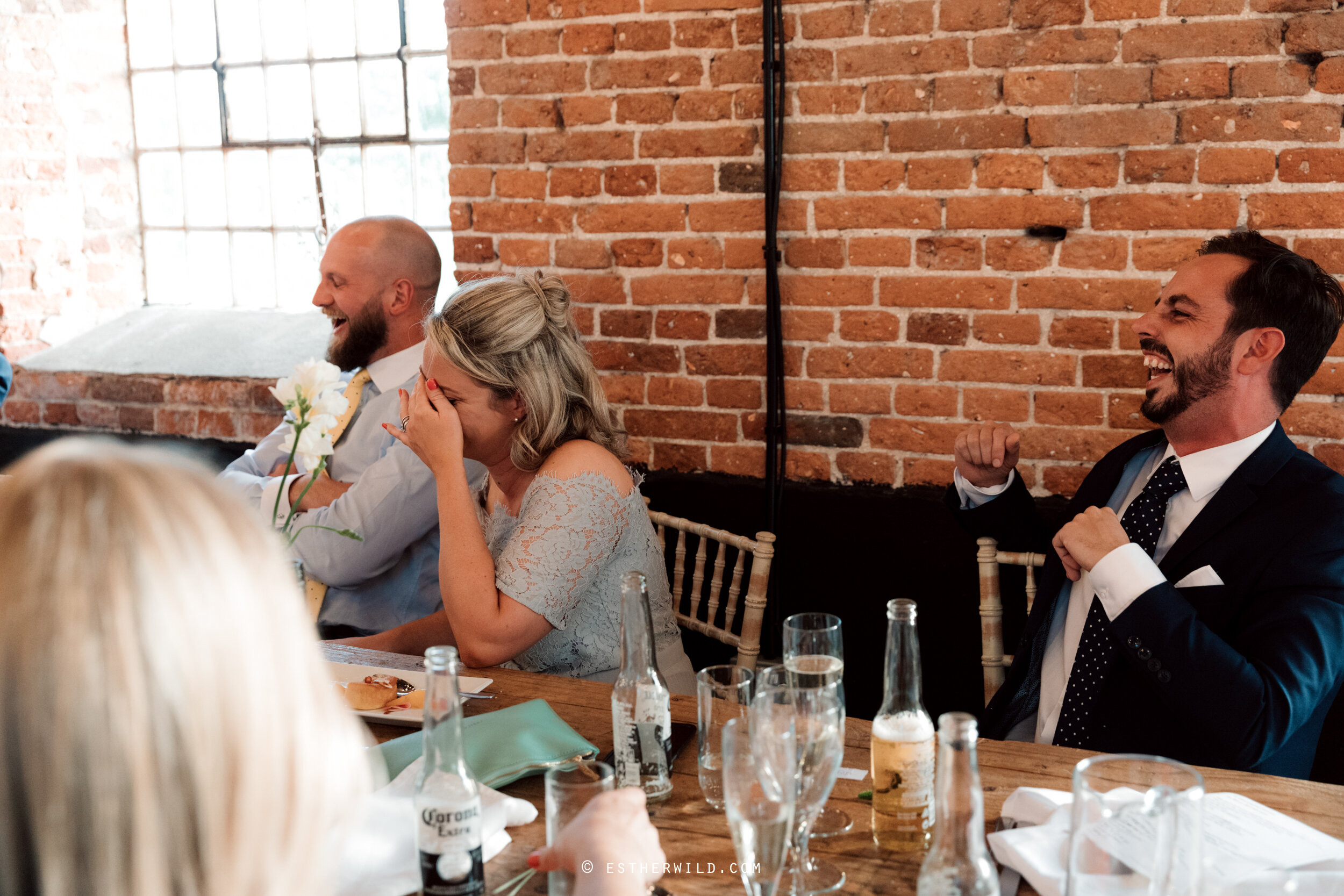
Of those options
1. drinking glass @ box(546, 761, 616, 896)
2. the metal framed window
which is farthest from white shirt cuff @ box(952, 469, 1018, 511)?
the metal framed window

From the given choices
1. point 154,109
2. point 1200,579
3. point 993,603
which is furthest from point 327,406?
point 154,109

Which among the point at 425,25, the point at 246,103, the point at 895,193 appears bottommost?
the point at 895,193

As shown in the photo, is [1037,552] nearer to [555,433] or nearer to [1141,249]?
[1141,249]

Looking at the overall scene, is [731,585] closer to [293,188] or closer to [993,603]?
[993,603]

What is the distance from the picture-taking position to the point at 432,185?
332 cm

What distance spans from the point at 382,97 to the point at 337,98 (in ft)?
0.58

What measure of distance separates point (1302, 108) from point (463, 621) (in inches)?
70.2

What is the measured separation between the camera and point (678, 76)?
248cm

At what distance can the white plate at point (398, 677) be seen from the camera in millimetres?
1469

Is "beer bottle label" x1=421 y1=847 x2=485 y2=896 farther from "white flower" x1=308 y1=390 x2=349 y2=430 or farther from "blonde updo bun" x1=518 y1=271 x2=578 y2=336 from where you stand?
"blonde updo bun" x1=518 y1=271 x2=578 y2=336

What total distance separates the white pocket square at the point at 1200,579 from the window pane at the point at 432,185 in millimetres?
2368

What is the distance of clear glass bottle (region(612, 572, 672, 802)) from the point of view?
1.22 metres

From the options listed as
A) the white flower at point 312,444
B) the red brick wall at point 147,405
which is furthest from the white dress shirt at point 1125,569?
the red brick wall at point 147,405

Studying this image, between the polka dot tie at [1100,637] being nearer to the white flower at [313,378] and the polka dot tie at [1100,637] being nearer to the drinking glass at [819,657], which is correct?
the drinking glass at [819,657]
